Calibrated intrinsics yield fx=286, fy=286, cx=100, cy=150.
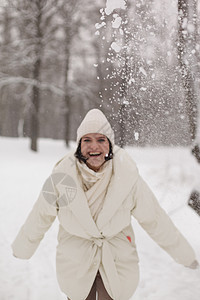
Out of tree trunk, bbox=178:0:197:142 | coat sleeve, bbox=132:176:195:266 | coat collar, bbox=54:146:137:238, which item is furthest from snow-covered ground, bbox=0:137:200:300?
coat collar, bbox=54:146:137:238

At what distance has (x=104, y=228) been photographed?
1.75 meters

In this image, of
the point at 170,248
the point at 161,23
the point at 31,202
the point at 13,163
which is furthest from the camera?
the point at 13,163

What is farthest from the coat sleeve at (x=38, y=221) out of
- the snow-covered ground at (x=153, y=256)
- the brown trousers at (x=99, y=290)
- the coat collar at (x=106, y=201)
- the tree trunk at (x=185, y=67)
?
the tree trunk at (x=185, y=67)

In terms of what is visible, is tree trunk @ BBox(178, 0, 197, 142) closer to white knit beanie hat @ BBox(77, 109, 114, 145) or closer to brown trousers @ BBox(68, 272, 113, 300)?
white knit beanie hat @ BBox(77, 109, 114, 145)

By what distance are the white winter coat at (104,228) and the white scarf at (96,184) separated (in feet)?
0.13

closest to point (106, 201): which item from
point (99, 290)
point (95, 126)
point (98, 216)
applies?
point (98, 216)

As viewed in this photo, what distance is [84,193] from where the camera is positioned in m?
1.74

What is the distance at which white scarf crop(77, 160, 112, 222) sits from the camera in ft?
5.73

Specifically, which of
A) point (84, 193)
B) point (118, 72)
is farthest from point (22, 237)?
point (118, 72)

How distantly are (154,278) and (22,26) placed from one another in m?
10.2

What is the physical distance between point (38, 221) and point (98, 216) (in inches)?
16.6

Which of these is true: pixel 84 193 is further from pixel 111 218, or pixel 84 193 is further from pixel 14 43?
pixel 14 43

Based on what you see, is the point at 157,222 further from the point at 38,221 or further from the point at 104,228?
the point at 38,221

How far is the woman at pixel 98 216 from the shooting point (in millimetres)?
1740
